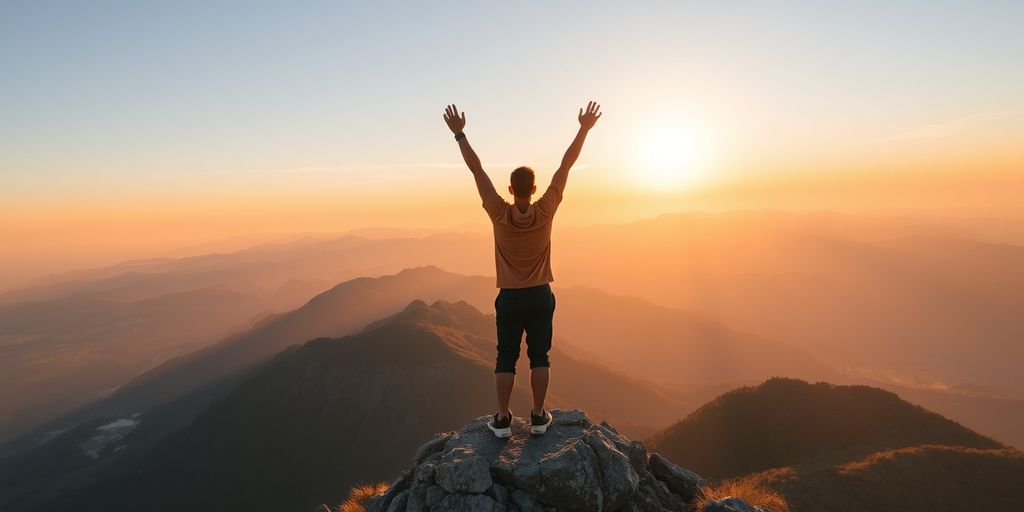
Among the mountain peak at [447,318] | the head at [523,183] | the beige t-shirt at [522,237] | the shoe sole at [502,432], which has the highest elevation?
the head at [523,183]

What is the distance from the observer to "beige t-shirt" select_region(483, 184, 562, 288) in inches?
267

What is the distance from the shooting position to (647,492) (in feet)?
29.6

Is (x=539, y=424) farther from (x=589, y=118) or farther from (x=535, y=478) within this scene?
(x=589, y=118)

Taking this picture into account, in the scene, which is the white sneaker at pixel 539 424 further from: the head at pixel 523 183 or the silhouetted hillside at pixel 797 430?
the silhouetted hillside at pixel 797 430

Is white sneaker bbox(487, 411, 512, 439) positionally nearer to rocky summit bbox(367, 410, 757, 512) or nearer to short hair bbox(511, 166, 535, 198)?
rocky summit bbox(367, 410, 757, 512)

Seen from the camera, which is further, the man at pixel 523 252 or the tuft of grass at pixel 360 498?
the tuft of grass at pixel 360 498

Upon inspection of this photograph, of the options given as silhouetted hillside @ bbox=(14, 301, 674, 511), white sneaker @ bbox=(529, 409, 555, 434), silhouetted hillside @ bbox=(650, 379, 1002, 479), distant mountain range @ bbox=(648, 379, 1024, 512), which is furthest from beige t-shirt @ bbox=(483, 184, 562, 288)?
silhouetted hillside @ bbox=(14, 301, 674, 511)

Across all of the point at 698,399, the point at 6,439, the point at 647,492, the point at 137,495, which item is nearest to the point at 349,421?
the point at 137,495

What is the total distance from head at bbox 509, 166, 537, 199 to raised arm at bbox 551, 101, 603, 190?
46 cm

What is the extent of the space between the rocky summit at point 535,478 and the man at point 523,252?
3.98 feet

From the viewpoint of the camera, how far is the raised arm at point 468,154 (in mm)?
6977

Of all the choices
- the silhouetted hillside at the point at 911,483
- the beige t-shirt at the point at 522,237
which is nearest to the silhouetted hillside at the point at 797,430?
the silhouetted hillside at the point at 911,483

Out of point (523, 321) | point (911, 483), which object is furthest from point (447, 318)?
point (523, 321)

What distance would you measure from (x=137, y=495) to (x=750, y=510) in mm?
114307
